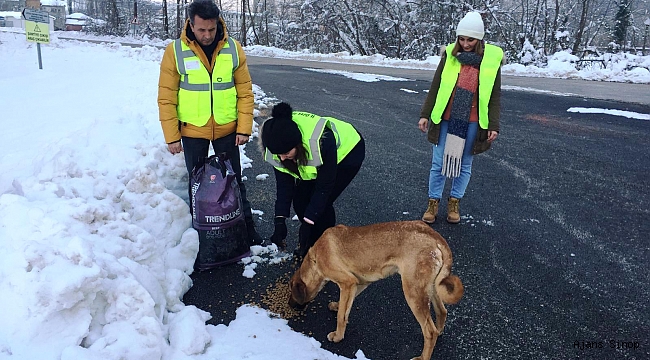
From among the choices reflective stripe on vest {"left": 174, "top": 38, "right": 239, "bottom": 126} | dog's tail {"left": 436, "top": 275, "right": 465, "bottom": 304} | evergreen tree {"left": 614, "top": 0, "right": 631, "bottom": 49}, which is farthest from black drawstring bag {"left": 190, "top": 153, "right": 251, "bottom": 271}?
evergreen tree {"left": 614, "top": 0, "right": 631, "bottom": 49}

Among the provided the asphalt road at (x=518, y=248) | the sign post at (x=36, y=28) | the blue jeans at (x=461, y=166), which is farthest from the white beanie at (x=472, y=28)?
the sign post at (x=36, y=28)

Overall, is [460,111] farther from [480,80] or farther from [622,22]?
[622,22]

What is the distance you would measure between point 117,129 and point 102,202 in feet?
7.38

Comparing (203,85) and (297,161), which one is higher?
(203,85)

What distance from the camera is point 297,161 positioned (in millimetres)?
3459

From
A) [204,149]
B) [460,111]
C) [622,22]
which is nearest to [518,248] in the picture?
[460,111]

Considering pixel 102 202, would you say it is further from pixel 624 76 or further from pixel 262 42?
pixel 262 42

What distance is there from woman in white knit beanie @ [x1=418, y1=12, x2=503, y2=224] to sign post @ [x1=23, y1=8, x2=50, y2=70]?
11603 millimetres

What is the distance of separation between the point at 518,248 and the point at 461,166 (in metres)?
1.00

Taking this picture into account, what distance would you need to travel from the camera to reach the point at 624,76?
1642 centimetres

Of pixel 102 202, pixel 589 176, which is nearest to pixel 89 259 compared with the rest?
pixel 102 202

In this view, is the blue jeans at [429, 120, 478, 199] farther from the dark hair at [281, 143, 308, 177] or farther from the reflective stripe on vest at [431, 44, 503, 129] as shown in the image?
the dark hair at [281, 143, 308, 177]

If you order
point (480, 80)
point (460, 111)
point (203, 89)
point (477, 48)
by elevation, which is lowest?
point (460, 111)

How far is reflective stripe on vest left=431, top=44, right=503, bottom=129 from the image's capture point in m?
4.50
